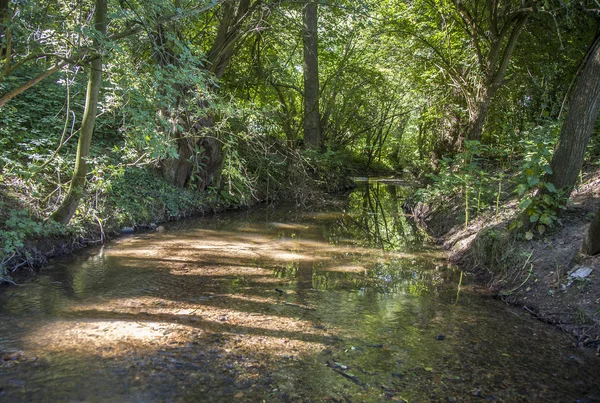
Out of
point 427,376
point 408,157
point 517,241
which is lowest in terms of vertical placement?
point 427,376

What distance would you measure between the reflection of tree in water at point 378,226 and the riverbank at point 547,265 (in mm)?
1474

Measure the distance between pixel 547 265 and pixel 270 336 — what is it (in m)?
3.62

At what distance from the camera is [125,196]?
30.1ft

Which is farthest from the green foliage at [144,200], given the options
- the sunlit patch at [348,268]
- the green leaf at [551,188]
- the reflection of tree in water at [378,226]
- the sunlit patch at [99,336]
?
the green leaf at [551,188]

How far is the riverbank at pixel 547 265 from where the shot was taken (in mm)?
4574

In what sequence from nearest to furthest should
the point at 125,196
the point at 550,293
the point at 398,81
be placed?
1. the point at 550,293
2. the point at 125,196
3. the point at 398,81

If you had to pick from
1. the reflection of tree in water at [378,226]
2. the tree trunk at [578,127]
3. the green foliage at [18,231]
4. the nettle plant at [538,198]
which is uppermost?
the tree trunk at [578,127]

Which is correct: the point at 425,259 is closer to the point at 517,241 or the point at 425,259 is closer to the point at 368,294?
the point at 517,241

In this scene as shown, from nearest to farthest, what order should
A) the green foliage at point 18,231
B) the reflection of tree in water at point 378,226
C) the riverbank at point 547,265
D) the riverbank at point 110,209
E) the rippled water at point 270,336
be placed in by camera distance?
the rippled water at point 270,336, the riverbank at point 547,265, the green foliage at point 18,231, the riverbank at point 110,209, the reflection of tree in water at point 378,226

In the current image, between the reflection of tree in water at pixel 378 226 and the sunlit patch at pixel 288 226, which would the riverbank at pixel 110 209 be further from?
the sunlit patch at pixel 288 226

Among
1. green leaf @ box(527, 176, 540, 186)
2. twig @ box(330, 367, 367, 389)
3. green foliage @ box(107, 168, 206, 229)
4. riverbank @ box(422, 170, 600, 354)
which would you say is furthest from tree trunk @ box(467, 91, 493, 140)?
twig @ box(330, 367, 367, 389)

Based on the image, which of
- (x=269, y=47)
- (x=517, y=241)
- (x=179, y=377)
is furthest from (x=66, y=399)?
(x=269, y=47)

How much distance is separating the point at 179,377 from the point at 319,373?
108 centimetres

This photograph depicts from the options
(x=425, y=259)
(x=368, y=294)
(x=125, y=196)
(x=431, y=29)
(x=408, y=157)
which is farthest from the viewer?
(x=408, y=157)
